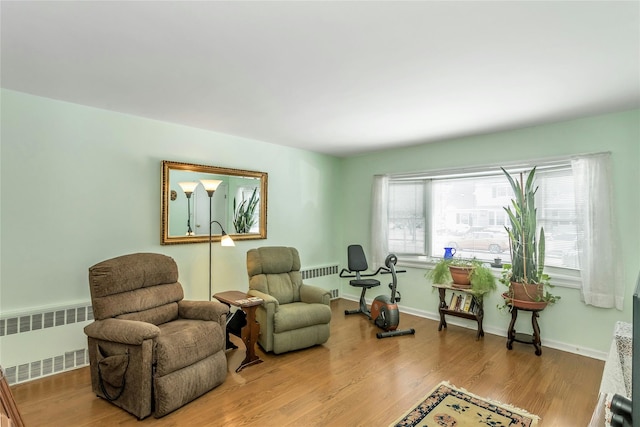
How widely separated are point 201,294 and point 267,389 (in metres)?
1.58

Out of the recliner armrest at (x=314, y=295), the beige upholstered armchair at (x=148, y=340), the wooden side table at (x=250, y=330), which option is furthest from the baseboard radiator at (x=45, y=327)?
the recliner armrest at (x=314, y=295)

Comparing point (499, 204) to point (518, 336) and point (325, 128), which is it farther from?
point (325, 128)

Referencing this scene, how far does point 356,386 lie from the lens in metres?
2.63

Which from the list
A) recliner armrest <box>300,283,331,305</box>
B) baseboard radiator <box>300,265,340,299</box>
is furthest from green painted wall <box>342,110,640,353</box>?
recliner armrest <box>300,283,331,305</box>

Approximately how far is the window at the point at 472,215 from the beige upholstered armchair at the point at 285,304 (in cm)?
180

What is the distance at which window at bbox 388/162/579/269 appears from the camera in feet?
11.4

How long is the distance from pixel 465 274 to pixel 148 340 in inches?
132

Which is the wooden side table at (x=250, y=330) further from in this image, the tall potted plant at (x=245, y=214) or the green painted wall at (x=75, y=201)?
the tall potted plant at (x=245, y=214)

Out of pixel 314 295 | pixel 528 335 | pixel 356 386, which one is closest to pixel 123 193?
pixel 314 295

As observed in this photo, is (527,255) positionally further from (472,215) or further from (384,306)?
(384,306)

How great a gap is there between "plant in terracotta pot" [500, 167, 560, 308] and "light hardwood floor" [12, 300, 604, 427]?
1.99ft

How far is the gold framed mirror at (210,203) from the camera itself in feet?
11.5

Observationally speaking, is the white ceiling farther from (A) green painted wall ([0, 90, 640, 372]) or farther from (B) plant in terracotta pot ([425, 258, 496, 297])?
(B) plant in terracotta pot ([425, 258, 496, 297])

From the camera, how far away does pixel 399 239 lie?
4859 mm
